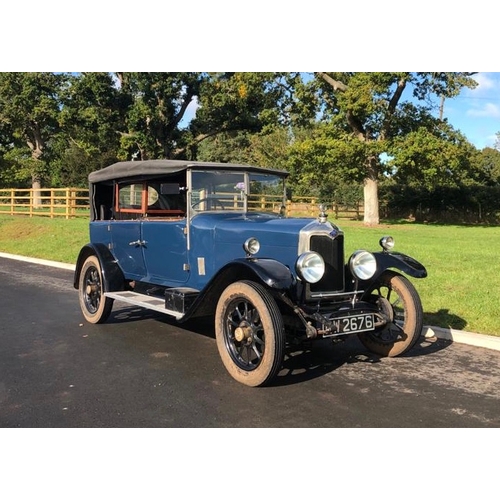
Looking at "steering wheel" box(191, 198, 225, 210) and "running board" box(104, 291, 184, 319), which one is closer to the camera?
"running board" box(104, 291, 184, 319)

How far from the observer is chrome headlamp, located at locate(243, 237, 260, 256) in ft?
14.6

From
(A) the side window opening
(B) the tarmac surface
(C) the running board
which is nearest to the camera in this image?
(C) the running board

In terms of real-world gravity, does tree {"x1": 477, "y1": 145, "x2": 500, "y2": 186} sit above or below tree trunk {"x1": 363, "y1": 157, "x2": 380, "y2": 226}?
above

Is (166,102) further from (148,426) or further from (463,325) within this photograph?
(148,426)

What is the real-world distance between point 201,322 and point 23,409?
314cm

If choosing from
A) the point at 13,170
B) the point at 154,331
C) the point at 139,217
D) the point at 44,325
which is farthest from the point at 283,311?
the point at 13,170

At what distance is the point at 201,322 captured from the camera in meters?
6.65

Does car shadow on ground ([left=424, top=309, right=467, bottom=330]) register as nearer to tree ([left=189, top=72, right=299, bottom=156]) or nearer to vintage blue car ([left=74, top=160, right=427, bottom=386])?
vintage blue car ([left=74, top=160, right=427, bottom=386])

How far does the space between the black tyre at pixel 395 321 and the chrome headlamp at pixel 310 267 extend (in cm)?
92

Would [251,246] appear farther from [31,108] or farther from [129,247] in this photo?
[31,108]

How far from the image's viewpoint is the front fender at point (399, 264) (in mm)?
4930

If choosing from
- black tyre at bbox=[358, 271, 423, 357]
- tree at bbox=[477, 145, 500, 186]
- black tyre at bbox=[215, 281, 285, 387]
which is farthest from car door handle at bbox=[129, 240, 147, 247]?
tree at bbox=[477, 145, 500, 186]

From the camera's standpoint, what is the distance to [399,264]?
16.5ft

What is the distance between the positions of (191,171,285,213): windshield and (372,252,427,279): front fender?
1605 mm
